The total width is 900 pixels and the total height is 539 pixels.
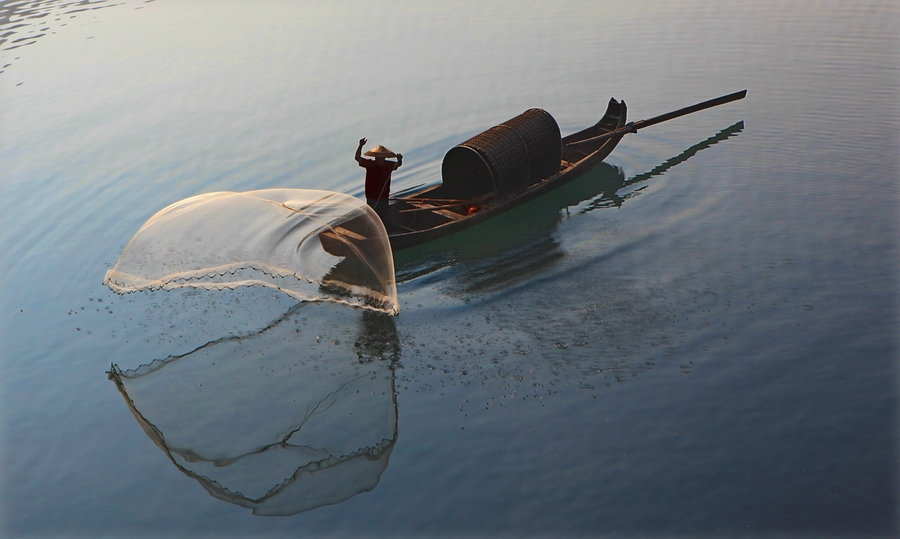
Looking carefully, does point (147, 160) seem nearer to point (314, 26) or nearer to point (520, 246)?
point (520, 246)

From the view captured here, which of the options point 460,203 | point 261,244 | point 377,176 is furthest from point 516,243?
point 261,244

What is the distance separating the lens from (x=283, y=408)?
8781 millimetres

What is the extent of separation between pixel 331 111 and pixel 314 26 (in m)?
11.9

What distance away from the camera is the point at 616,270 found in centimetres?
1106

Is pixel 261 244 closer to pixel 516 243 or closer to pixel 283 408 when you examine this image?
pixel 283 408

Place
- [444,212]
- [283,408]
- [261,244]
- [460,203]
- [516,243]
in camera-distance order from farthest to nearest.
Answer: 1. [460,203]
2. [444,212]
3. [516,243]
4. [261,244]
5. [283,408]

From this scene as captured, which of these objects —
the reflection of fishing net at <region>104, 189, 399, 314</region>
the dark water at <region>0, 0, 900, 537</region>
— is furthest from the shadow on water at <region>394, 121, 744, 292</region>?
the reflection of fishing net at <region>104, 189, 399, 314</region>

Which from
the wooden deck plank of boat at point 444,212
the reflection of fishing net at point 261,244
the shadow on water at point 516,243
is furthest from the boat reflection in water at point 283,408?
the wooden deck plank of boat at point 444,212

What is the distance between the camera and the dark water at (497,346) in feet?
24.0

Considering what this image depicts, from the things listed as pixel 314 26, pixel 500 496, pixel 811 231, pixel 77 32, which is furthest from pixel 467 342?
pixel 77 32

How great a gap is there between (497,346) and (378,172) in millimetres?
3497

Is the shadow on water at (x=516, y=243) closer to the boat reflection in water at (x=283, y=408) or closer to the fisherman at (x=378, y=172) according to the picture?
the fisherman at (x=378, y=172)

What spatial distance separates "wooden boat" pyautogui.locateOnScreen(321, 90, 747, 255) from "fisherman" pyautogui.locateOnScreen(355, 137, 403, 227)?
0.53 m

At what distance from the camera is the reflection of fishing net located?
909cm
